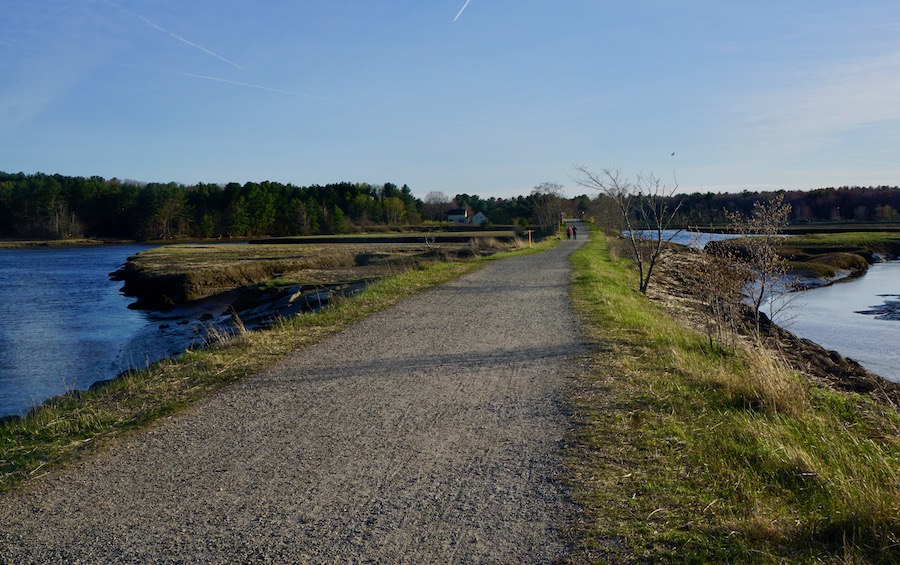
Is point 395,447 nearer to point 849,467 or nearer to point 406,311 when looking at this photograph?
point 849,467

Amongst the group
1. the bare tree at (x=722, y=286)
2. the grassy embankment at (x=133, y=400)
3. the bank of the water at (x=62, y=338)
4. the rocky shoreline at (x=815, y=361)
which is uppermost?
the bare tree at (x=722, y=286)

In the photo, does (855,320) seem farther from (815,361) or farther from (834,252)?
(834,252)

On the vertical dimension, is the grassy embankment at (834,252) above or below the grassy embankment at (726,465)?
below

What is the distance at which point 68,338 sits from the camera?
19.8 m

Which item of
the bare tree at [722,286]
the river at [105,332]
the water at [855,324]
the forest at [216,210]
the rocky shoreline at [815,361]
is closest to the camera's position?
the rocky shoreline at [815,361]

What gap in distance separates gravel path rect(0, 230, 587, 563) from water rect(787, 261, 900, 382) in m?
9.24

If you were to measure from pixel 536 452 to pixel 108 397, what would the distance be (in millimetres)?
4936

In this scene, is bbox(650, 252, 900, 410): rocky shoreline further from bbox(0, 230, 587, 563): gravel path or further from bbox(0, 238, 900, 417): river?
bbox(0, 230, 587, 563): gravel path

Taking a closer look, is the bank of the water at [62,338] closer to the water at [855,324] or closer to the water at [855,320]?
the water at [855,320]

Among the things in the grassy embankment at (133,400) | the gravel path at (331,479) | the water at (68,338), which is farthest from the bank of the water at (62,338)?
the gravel path at (331,479)

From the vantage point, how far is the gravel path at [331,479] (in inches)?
157

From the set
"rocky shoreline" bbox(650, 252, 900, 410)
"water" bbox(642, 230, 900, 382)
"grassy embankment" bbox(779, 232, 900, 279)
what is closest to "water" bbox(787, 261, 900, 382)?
"water" bbox(642, 230, 900, 382)

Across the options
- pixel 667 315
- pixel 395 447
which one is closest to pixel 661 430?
pixel 395 447

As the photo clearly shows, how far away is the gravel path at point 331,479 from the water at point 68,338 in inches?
141
